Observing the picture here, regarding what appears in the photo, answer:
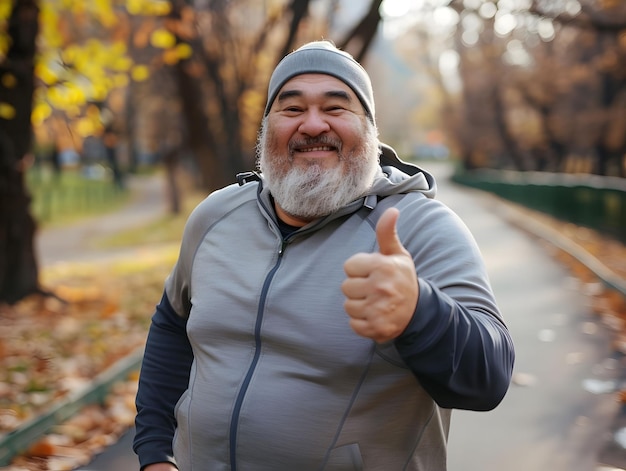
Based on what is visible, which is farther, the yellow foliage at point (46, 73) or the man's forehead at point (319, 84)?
the yellow foliage at point (46, 73)

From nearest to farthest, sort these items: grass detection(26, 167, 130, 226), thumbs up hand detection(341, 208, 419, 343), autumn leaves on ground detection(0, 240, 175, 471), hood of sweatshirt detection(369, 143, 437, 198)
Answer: thumbs up hand detection(341, 208, 419, 343), hood of sweatshirt detection(369, 143, 437, 198), autumn leaves on ground detection(0, 240, 175, 471), grass detection(26, 167, 130, 226)

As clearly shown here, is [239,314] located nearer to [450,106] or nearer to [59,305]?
[59,305]

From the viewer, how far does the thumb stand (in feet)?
6.10

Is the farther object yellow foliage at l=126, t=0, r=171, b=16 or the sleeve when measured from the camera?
yellow foliage at l=126, t=0, r=171, b=16

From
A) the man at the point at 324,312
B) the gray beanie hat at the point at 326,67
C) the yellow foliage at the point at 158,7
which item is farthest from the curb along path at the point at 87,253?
the yellow foliage at the point at 158,7

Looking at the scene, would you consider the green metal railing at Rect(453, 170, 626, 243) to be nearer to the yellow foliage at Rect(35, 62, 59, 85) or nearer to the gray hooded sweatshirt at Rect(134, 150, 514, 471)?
the yellow foliage at Rect(35, 62, 59, 85)

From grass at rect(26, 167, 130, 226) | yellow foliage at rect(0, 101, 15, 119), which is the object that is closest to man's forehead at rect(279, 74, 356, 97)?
yellow foliage at rect(0, 101, 15, 119)

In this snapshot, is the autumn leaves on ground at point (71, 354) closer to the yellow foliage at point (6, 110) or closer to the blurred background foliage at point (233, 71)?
the blurred background foliage at point (233, 71)

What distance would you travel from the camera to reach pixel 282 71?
2598 mm

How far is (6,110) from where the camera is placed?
9805 millimetres

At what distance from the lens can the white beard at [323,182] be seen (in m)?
2.46

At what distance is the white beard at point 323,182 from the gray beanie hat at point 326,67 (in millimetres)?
117

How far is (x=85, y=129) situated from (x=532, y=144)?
3774 cm

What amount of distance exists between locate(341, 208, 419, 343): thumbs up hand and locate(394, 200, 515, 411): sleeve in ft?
0.18
